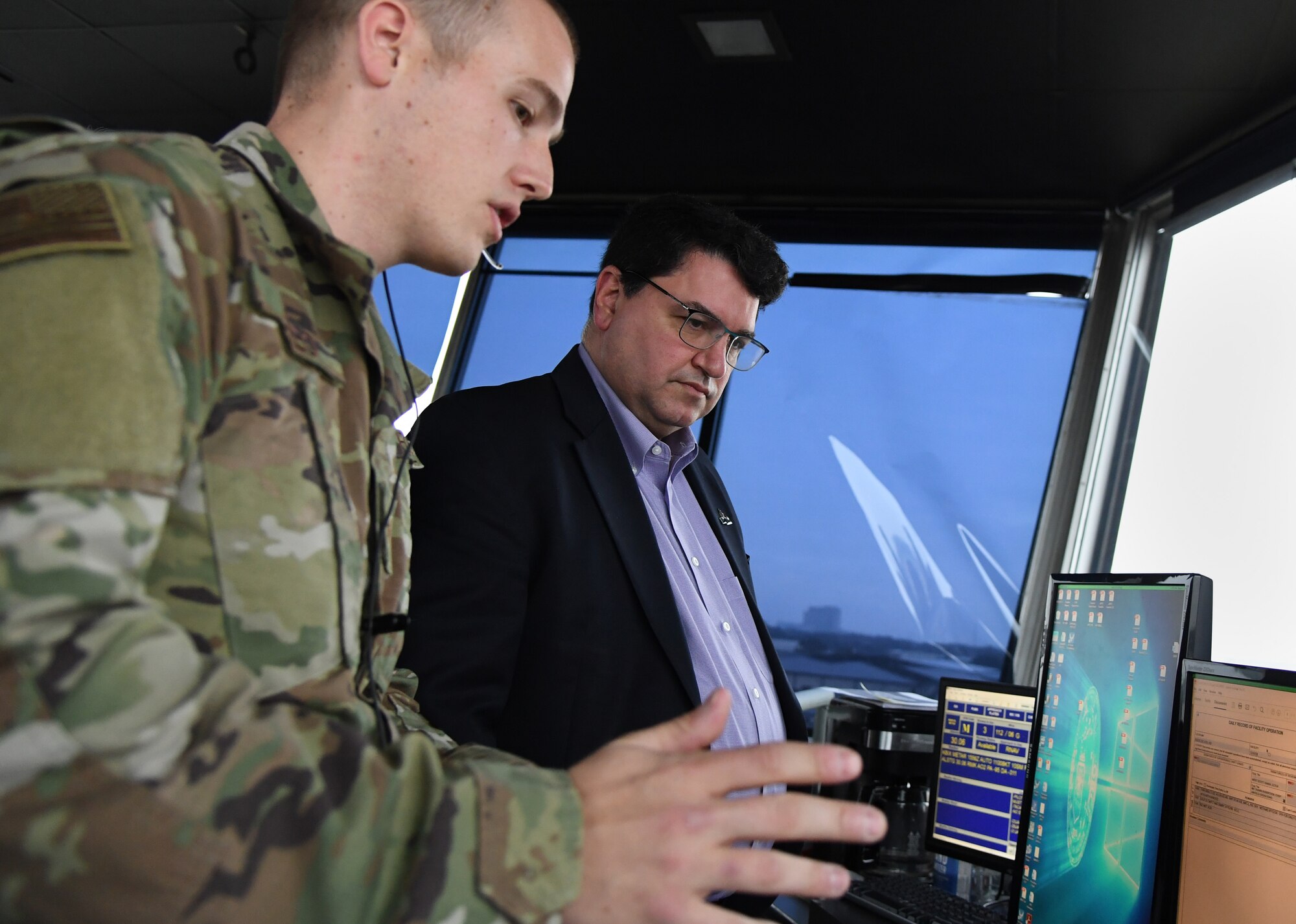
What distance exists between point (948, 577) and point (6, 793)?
13.9 feet

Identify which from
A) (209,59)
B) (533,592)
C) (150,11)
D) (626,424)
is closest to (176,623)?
(533,592)

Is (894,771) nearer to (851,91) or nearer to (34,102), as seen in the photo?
(851,91)

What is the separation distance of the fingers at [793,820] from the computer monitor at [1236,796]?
81 cm

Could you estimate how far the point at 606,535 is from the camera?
5.67 feet

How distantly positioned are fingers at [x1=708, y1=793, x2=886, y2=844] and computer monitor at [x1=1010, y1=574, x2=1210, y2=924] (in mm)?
900

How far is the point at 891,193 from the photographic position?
4.68 metres

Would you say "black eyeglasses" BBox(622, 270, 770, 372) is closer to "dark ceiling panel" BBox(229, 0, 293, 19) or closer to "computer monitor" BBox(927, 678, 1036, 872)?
"computer monitor" BBox(927, 678, 1036, 872)

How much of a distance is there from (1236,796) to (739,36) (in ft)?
10.6

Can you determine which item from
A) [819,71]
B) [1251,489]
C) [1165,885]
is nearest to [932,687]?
[1251,489]

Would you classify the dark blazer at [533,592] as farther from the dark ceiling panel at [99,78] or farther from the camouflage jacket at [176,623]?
the dark ceiling panel at [99,78]

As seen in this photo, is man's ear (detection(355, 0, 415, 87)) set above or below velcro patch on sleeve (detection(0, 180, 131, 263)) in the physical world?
above

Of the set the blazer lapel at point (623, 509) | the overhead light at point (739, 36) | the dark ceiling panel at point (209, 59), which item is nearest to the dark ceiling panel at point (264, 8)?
the dark ceiling panel at point (209, 59)

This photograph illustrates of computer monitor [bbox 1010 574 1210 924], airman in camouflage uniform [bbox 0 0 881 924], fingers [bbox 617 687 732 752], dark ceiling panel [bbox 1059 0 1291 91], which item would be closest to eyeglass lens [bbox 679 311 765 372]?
computer monitor [bbox 1010 574 1210 924]

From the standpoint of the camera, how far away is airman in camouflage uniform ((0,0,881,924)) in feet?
1.70
